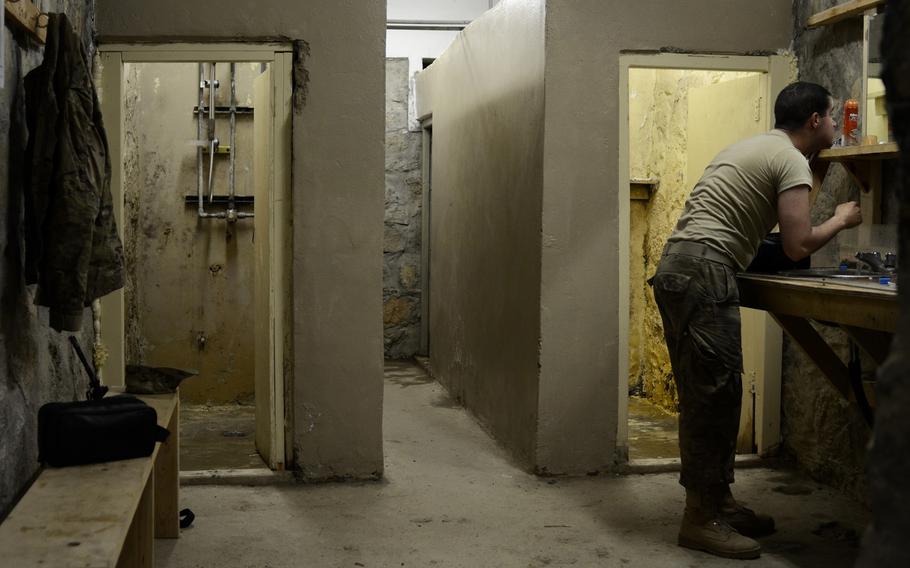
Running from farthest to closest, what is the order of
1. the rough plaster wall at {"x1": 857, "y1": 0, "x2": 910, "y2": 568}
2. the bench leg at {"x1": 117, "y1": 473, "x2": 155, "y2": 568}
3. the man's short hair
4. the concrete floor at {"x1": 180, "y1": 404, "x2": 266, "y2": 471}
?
the concrete floor at {"x1": 180, "y1": 404, "x2": 266, "y2": 471} < the man's short hair < the bench leg at {"x1": 117, "y1": 473, "x2": 155, "y2": 568} < the rough plaster wall at {"x1": 857, "y1": 0, "x2": 910, "y2": 568}

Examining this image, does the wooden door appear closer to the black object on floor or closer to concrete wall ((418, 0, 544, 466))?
the black object on floor

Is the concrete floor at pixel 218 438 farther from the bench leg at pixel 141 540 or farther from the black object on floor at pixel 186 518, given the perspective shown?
the bench leg at pixel 141 540

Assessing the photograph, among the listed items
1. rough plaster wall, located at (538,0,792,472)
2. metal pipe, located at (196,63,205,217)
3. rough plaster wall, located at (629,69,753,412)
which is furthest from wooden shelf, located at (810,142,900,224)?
metal pipe, located at (196,63,205,217)

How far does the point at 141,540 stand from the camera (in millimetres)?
3150

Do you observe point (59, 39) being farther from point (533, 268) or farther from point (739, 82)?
point (739, 82)

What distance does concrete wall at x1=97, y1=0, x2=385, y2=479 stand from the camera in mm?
4418

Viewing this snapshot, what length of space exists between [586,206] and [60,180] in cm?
242

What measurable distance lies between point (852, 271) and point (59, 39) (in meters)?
2.83

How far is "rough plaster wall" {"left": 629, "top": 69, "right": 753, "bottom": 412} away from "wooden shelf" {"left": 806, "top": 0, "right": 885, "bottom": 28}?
4.87 ft

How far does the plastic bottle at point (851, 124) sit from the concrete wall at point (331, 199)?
199 cm

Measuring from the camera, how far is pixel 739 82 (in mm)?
5047

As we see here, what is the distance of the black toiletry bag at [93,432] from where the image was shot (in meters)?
2.75

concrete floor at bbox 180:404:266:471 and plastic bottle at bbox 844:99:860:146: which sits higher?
plastic bottle at bbox 844:99:860:146

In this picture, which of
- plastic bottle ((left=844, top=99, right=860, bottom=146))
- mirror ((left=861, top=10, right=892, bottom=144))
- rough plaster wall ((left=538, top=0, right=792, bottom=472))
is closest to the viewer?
mirror ((left=861, top=10, right=892, bottom=144))
